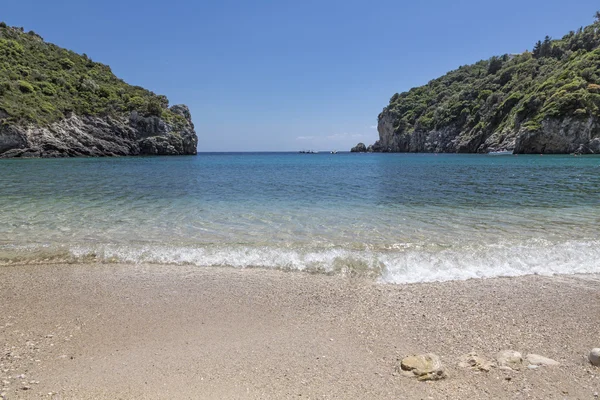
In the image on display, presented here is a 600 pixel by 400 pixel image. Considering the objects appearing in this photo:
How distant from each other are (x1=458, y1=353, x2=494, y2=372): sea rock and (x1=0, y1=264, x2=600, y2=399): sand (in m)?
0.09

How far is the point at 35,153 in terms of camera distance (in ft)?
214

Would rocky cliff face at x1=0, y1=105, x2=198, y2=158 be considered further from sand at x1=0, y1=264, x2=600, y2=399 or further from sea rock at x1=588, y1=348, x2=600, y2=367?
sea rock at x1=588, y1=348, x2=600, y2=367

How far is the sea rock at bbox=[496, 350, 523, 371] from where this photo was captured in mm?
3633

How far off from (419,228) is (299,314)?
6799mm

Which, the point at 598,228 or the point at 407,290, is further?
the point at 598,228

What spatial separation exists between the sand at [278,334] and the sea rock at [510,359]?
0.12m

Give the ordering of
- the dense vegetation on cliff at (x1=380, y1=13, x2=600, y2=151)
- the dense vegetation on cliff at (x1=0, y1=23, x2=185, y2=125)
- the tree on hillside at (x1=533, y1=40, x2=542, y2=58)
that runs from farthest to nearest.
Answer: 1. the tree on hillside at (x1=533, y1=40, x2=542, y2=58)
2. the dense vegetation on cliff at (x1=380, y1=13, x2=600, y2=151)
3. the dense vegetation on cliff at (x1=0, y1=23, x2=185, y2=125)

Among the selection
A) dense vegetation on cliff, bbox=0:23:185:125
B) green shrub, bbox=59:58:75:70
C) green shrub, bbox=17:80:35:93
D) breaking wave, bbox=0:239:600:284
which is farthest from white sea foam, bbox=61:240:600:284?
green shrub, bbox=59:58:75:70

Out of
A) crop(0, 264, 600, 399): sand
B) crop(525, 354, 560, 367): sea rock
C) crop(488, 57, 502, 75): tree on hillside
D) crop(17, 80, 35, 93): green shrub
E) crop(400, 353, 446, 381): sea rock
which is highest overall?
crop(488, 57, 502, 75): tree on hillside

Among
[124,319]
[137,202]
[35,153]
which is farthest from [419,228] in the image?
[35,153]

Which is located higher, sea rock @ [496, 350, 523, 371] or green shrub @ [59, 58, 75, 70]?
green shrub @ [59, 58, 75, 70]

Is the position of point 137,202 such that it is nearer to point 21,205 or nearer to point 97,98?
point 21,205

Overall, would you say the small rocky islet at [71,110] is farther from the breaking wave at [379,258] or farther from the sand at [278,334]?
the sand at [278,334]

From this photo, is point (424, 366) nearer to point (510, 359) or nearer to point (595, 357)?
point (510, 359)
